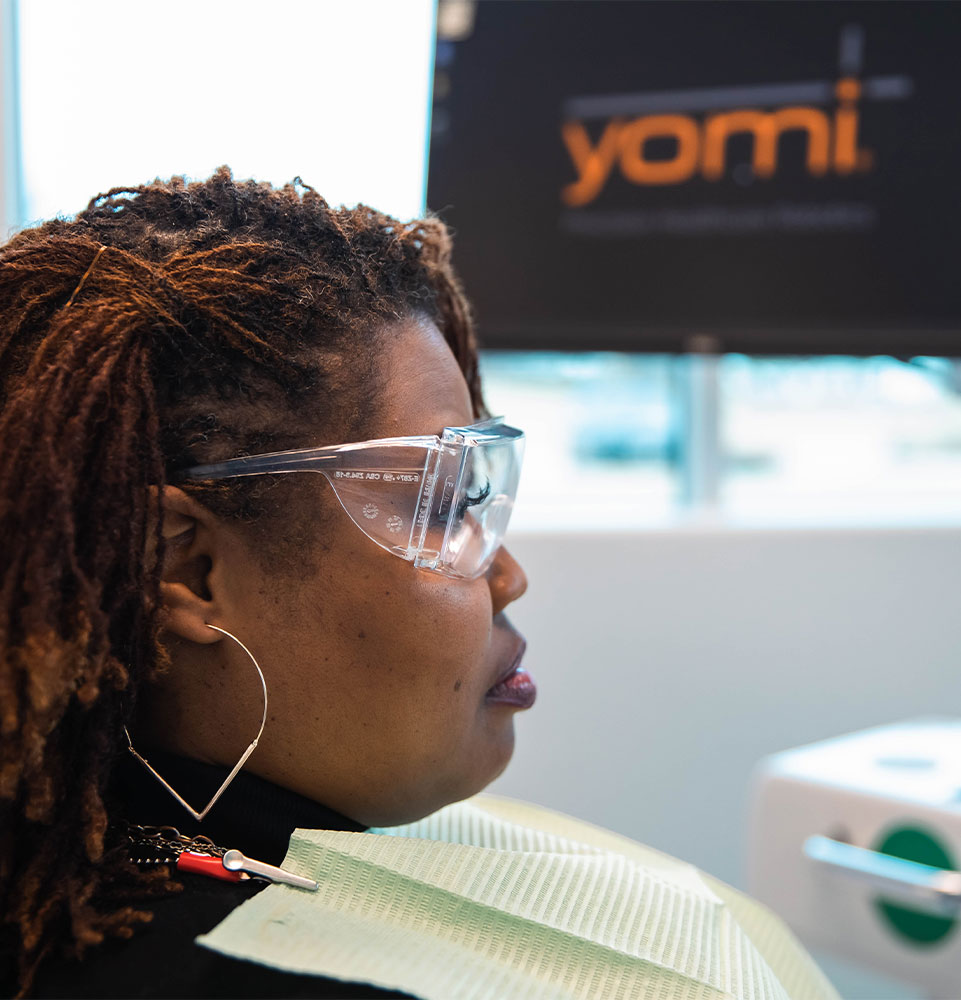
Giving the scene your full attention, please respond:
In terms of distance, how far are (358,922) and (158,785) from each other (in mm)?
213

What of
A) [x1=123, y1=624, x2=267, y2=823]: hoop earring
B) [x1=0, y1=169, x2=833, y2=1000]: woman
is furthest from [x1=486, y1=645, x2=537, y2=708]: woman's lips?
[x1=123, y1=624, x2=267, y2=823]: hoop earring

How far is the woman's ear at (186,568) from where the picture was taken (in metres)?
0.86

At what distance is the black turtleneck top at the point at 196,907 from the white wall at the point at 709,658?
113 centimetres

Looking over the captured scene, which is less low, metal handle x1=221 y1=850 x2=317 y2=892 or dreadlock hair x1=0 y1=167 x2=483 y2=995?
dreadlock hair x1=0 y1=167 x2=483 y2=995

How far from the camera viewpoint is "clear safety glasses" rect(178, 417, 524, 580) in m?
0.90

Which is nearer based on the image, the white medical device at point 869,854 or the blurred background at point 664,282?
the white medical device at point 869,854

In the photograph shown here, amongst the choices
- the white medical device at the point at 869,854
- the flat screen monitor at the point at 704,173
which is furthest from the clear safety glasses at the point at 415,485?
the flat screen monitor at the point at 704,173

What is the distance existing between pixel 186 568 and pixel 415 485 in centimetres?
21

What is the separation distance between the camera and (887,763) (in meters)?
1.38

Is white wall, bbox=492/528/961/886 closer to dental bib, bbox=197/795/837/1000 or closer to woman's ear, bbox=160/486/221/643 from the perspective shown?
dental bib, bbox=197/795/837/1000

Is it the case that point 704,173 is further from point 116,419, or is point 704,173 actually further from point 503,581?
point 116,419

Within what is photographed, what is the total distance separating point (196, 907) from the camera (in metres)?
0.78

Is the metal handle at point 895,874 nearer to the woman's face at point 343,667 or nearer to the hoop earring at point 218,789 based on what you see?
the woman's face at point 343,667

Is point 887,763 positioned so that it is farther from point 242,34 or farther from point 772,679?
point 242,34
